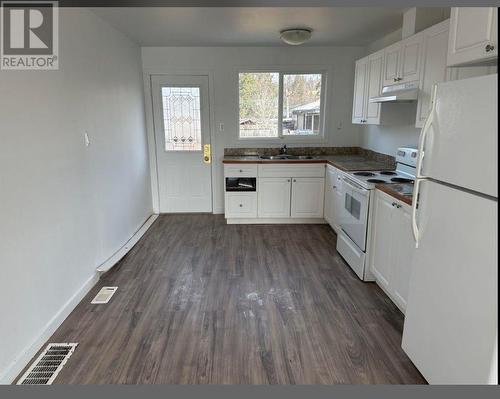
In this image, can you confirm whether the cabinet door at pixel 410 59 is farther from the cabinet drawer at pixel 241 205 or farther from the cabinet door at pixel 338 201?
the cabinet drawer at pixel 241 205

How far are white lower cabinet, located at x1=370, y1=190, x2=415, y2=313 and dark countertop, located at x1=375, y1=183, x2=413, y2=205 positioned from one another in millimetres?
35

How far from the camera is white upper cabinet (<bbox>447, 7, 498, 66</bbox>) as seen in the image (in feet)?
5.76

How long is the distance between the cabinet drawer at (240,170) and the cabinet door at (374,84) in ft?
5.19

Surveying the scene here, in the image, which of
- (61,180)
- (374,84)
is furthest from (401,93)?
(61,180)

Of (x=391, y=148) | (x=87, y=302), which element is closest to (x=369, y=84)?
(x=391, y=148)

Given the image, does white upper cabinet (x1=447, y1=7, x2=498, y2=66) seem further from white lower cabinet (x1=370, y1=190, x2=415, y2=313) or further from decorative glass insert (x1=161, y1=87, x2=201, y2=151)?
decorative glass insert (x1=161, y1=87, x2=201, y2=151)

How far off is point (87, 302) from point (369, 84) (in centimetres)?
367

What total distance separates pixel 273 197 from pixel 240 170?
595mm

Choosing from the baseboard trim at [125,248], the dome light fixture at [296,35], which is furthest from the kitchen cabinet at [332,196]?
the baseboard trim at [125,248]

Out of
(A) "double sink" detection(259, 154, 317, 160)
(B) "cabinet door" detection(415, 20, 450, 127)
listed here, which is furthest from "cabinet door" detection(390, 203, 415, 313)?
(A) "double sink" detection(259, 154, 317, 160)

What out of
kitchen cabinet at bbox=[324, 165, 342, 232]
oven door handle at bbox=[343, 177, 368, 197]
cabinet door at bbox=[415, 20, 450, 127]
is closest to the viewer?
cabinet door at bbox=[415, 20, 450, 127]

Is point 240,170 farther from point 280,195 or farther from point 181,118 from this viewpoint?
point 181,118

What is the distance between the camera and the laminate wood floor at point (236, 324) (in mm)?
1974

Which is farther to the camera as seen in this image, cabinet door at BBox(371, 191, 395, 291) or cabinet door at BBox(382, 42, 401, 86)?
cabinet door at BBox(382, 42, 401, 86)
